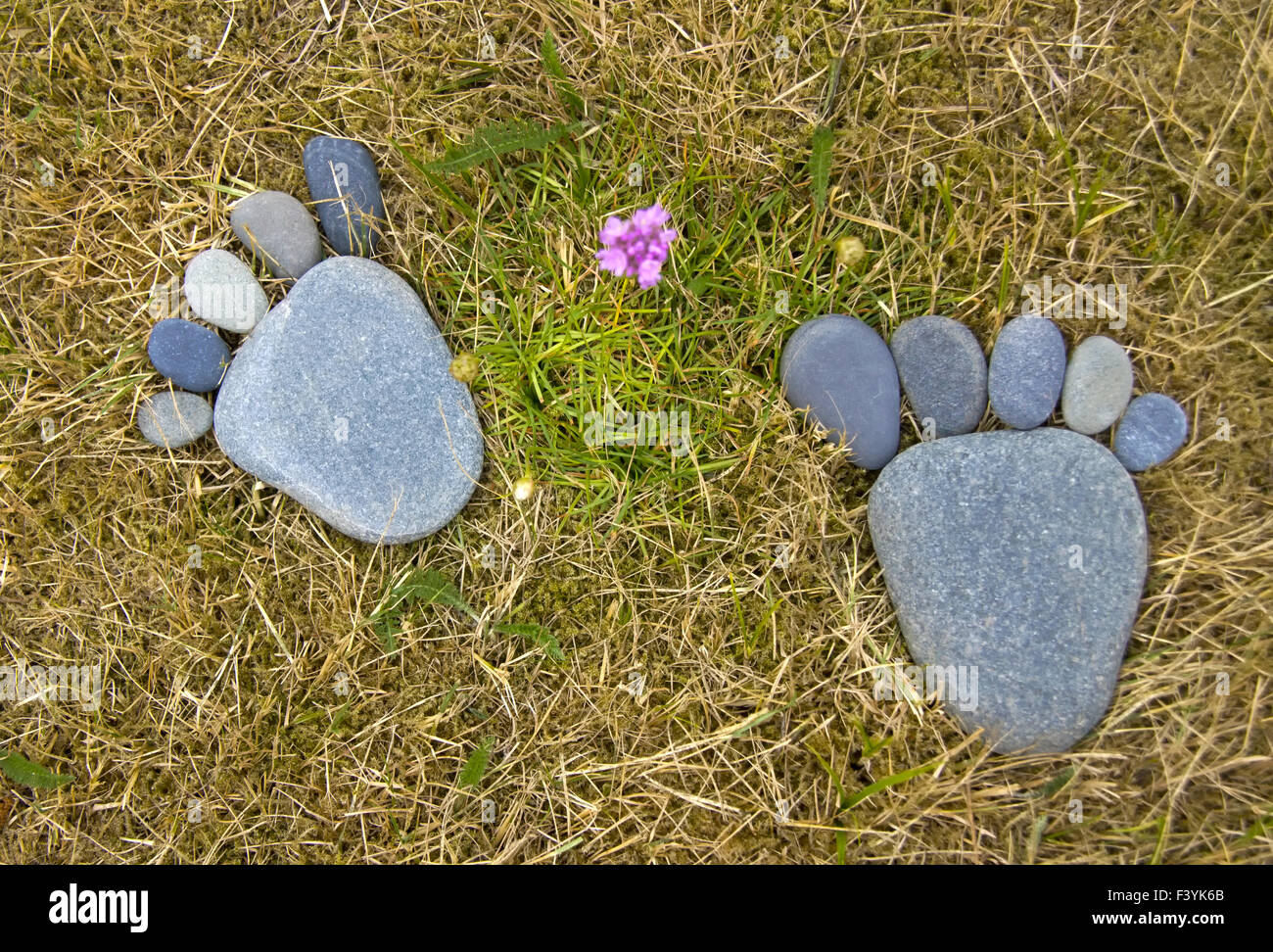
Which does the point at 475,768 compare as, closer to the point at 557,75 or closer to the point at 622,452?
the point at 622,452

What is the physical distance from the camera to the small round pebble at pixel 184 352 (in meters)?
2.49

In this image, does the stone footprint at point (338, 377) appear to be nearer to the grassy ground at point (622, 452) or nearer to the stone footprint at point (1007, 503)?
the grassy ground at point (622, 452)

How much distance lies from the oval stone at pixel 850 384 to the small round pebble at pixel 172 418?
207 cm

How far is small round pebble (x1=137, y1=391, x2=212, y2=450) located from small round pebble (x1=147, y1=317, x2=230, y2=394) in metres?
0.07

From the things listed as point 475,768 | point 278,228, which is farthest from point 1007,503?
point 278,228

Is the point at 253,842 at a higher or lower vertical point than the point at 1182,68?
lower

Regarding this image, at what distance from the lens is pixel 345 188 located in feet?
8.19

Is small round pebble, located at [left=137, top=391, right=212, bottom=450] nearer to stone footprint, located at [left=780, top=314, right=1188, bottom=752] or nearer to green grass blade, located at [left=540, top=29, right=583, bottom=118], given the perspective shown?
green grass blade, located at [left=540, top=29, right=583, bottom=118]

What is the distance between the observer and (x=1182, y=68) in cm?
237

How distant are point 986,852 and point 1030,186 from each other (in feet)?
7.08

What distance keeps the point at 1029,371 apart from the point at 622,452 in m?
1.34

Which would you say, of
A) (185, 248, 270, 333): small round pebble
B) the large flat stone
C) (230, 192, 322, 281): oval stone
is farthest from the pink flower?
(185, 248, 270, 333): small round pebble

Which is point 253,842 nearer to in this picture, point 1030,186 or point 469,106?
point 469,106
